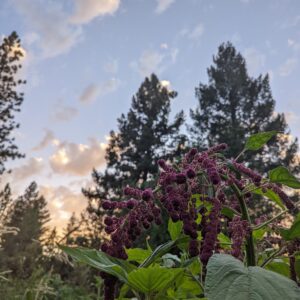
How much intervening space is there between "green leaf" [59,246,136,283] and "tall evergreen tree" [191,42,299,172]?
93.5ft

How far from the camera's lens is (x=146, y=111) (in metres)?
33.4

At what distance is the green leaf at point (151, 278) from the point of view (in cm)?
88

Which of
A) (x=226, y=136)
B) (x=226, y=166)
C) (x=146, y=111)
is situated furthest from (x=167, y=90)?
(x=226, y=166)

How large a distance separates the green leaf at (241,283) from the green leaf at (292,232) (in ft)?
0.87

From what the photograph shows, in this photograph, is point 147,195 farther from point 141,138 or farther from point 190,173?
point 141,138

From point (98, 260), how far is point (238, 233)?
12.2 inches

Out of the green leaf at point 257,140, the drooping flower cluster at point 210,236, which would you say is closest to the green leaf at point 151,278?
the drooping flower cluster at point 210,236

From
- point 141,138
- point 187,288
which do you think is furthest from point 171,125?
point 187,288

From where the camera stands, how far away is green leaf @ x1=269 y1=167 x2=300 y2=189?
1043mm

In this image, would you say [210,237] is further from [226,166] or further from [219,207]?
[226,166]

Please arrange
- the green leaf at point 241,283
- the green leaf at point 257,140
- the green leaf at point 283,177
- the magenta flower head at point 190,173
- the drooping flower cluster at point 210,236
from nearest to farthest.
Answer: the green leaf at point 241,283 → the drooping flower cluster at point 210,236 → the magenta flower head at point 190,173 → the green leaf at point 283,177 → the green leaf at point 257,140

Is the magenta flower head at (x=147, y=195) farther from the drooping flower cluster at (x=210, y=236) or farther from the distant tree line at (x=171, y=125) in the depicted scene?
the distant tree line at (x=171, y=125)

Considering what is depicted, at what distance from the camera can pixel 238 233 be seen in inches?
35.3

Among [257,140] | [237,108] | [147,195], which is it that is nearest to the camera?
[147,195]
